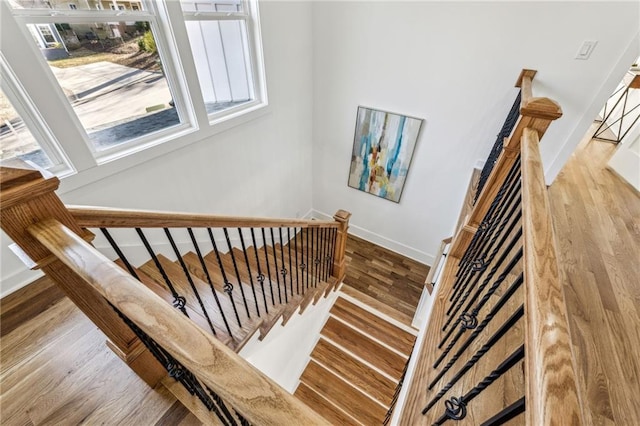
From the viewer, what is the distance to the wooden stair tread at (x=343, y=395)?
8.12 ft

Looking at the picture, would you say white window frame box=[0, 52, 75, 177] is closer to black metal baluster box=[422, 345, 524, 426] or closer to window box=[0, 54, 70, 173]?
window box=[0, 54, 70, 173]

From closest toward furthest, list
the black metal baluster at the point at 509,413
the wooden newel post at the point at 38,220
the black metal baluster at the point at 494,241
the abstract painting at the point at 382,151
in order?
the black metal baluster at the point at 509,413, the wooden newel post at the point at 38,220, the black metal baluster at the point at 494,241, the abstract painting at the point at 382,151

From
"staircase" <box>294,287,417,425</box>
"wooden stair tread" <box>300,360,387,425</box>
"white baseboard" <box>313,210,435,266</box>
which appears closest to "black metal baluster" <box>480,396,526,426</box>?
"staircase" <box>294,287,417,425</box>

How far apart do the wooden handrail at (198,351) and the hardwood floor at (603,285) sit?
690mm

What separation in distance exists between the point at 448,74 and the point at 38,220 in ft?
10.7

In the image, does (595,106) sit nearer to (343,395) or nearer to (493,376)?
(493,376)

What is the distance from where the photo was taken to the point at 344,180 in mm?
4207

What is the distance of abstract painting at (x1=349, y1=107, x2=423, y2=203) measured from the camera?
3332 millimetres

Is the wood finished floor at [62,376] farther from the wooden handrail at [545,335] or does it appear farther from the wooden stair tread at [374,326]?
the wooden stair tread at [374,326]

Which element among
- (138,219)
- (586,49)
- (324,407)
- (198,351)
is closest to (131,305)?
(198,351)

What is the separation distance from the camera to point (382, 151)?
3609mm

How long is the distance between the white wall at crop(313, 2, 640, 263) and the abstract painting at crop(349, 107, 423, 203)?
10 cm

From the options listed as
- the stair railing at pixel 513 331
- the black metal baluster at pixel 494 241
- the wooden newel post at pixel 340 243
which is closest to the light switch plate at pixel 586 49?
the stair railing at pixel 513 331

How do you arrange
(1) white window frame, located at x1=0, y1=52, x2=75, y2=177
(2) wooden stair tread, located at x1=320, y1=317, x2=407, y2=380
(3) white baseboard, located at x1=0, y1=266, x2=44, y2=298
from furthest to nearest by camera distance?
1. (2) wooden stair tread, located at x1=320, y1=317, x2=407, y2=380
2. (3) white baseboard, located at x1=0, y1=266, x2=44, y2=298
3. (1) white window frame, located at x1=0, y1=52, x2=75, y2=177
